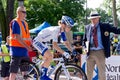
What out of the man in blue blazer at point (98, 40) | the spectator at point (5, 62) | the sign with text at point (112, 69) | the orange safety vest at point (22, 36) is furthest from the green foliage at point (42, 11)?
the orange safety vest at point (22, 36)

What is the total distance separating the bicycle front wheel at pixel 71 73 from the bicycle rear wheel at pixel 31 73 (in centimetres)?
44

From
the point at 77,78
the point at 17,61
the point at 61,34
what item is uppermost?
the point at 61,34

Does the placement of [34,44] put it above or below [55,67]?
above

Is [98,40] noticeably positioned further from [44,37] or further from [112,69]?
[112,69]

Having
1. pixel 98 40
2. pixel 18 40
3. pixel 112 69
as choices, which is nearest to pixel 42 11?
pixel 112 69

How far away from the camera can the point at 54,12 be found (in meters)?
54.4

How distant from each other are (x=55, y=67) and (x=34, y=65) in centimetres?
48

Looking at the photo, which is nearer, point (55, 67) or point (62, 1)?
point (55, 67)

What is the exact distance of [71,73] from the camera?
8.59 metres

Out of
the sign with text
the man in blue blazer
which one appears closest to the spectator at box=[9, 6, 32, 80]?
the man in blue blazer

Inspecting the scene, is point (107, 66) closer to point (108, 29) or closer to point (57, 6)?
point (108, 29)

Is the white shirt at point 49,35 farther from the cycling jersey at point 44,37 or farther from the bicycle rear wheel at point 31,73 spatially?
the bicycle rear wheel at point 31,73

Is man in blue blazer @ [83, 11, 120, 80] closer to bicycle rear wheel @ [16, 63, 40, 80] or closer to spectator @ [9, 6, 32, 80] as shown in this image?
bicycle rear wheel @ [16, 63, 40, 80]

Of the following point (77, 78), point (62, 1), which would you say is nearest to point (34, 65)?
point (77, 78)
